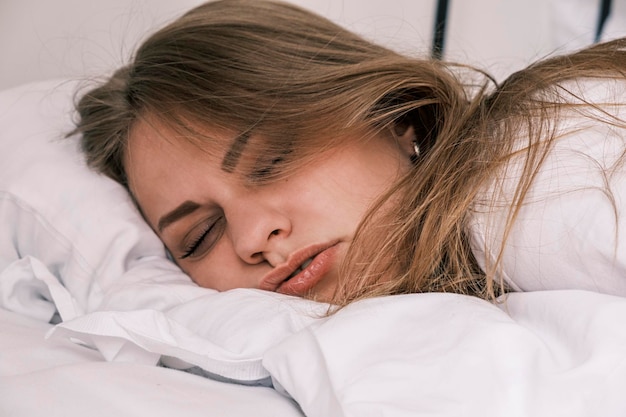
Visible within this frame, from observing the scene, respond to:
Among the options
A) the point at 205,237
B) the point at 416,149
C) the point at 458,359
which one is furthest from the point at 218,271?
the point at 458,359

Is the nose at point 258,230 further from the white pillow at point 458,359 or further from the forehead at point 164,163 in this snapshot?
the white pillow at point 458,359

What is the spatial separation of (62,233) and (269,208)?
0.37 meters

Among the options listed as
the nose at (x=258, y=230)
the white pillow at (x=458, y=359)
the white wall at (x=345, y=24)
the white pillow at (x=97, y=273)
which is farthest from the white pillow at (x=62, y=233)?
the white pillow at (x=458, y=359)

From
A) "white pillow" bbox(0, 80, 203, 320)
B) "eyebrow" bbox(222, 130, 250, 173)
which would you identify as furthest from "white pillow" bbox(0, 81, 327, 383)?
"eyebrow" bbox(222, 130, 250, 173)

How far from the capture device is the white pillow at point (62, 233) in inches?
43.2

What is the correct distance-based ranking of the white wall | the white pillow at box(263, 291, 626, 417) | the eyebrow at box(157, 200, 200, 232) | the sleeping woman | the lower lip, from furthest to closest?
1. the white wall
2. the eyebrow at box(157, 200, 200, 232)
3. the lower lip
4. the sleeping woman
5. the white pillow at box(263, 291, 626, 417)

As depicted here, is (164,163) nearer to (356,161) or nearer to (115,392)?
(356,161)

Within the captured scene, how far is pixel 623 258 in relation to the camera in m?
0.75

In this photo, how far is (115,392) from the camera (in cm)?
68

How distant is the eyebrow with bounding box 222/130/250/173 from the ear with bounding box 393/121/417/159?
0.73 ft

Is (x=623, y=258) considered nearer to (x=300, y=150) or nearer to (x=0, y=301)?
(x=300, y=150)

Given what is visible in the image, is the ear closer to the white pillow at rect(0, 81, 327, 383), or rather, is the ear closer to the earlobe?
the earlobe

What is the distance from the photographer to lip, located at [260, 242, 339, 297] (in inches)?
37.6

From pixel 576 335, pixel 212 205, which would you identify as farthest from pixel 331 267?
pixel 576 335
